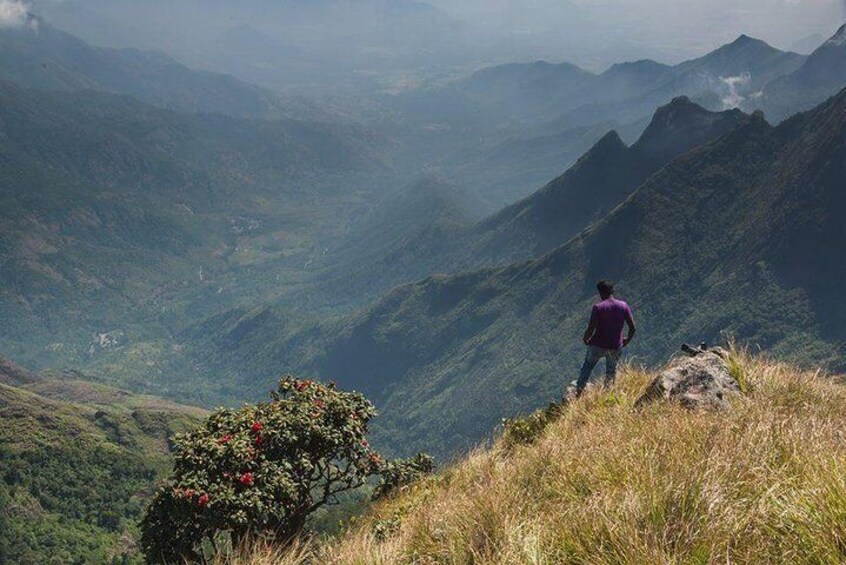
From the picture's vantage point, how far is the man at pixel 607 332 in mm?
19516

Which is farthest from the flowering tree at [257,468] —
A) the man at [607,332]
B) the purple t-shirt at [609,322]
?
the purple t-shirt at [609,322]

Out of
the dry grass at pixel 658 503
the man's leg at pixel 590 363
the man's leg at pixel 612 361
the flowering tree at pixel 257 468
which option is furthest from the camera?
the man's leg at pixel 590 363

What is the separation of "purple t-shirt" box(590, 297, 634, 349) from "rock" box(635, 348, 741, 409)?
4.43 meters

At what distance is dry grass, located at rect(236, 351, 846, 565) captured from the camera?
539 cm

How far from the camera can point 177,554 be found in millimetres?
13289

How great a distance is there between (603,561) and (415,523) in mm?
4399

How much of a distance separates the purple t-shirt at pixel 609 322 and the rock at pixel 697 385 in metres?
4.43

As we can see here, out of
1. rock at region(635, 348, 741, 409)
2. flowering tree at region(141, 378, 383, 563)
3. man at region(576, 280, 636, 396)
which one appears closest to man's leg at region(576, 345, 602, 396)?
man at region(576, 280, 636, 396)

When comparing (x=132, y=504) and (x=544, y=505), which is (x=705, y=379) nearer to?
(x=544, y=505)

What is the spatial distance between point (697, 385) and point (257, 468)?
9.99 metres

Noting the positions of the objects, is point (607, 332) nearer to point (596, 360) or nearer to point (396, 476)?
point (596, 360)

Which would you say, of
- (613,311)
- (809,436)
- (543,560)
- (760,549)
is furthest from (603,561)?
(613,311)

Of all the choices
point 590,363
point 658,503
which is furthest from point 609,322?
point 658,503

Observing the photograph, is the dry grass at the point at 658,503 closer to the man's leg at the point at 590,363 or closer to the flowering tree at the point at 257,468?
the flowering tree at the point at 257,468
